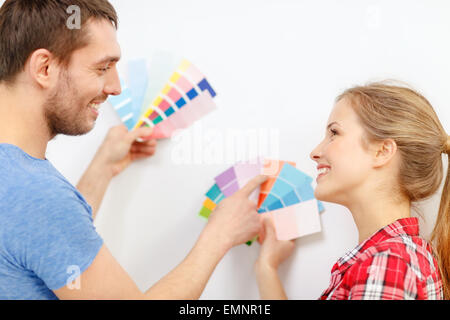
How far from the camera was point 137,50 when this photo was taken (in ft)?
4.72

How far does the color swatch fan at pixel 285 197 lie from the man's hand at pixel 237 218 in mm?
34

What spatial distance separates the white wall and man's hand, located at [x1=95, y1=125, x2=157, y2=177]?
30 mm

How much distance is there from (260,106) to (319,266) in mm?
468

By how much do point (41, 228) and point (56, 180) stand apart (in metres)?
0.10

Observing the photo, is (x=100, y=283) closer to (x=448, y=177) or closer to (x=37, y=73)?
(x=37, y=73)

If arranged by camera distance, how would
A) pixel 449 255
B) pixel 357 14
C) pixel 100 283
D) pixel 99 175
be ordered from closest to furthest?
pixel 100 283
pixel 449 255
pixel 357 14
pixel 99 175

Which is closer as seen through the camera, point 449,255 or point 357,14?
point 449,255

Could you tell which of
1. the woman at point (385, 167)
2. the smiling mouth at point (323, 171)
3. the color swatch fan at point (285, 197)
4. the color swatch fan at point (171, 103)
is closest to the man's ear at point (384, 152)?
the woman at point (385, 167)

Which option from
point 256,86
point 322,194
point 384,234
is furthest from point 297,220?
point 256,86

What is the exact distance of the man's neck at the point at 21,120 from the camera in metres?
1.00

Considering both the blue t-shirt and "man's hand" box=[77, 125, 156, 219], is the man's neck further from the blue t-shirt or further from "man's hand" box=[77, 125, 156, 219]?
"man's hand" box=[77, 125, 156, 219]

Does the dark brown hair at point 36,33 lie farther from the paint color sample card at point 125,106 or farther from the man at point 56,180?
the paint color sample card at point 125,106
